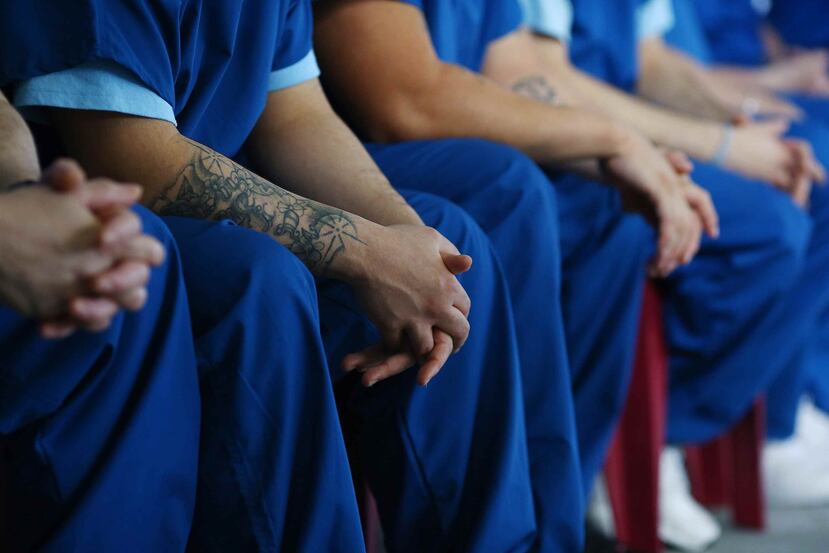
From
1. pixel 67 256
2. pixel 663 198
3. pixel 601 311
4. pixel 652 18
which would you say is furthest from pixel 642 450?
pixel 67 256

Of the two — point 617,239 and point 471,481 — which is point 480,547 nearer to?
point 471,481

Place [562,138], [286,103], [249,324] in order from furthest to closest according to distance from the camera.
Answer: [562,138], [286,103], [249,324]

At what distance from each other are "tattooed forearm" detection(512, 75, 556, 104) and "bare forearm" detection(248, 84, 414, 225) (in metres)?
0.40

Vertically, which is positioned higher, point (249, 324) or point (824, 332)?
point (249, 324)

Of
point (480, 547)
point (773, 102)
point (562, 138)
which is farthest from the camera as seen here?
point (773, 102)

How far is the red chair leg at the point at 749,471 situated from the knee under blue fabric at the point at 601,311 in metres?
0.36

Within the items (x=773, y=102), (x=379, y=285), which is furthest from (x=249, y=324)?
(x=773, y=102)

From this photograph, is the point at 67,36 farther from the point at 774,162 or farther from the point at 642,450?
the point at 774,162

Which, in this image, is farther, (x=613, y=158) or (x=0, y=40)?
(x=613, y=158)

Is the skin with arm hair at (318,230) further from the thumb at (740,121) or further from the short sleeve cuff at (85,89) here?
the thumb at (740,121)

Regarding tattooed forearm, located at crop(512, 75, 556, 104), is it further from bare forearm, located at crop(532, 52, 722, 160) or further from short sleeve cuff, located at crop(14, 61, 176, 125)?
short sleeve cuff, located at crop(14, 61, 176, 125)

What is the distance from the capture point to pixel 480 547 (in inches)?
31.4

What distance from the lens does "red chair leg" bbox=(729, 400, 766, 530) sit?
146cm

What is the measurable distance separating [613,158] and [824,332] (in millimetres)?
660
